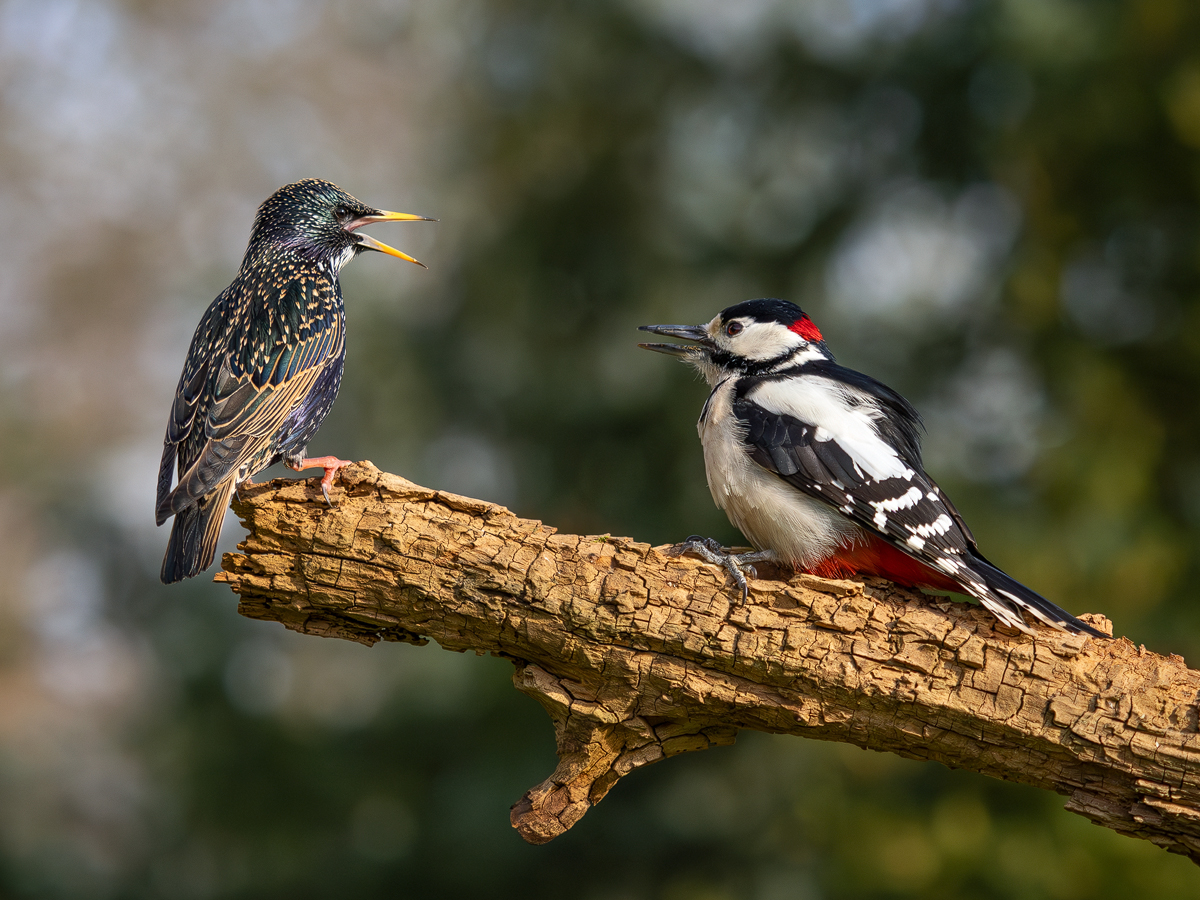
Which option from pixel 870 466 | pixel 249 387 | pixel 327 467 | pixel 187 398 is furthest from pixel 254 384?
pixel 870 466

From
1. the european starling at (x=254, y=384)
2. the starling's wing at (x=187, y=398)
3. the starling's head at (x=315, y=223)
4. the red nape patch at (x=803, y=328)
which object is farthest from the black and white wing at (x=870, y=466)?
the starling's wing at (x=187, y=398)

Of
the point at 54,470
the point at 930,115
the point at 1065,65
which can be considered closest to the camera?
the point at 1065,65

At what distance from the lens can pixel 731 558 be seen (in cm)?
321

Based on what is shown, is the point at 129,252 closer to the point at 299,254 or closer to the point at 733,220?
the point at 733,220

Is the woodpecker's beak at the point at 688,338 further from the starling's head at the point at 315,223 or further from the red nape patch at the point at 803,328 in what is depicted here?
the starling's head at the point at 315,223

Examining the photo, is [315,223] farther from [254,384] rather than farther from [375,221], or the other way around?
[254,384]

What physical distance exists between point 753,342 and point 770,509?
807 millimetres

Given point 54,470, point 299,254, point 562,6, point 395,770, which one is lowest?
point 395,770

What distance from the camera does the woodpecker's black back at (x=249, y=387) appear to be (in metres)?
3.21

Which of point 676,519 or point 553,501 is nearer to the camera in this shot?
point 676,519

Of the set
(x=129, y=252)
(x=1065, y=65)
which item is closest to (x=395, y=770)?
(x=1065, y=65)

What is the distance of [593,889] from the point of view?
7664 millimetres

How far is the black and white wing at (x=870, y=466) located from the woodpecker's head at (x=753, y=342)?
20cm

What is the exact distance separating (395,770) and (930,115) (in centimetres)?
624
